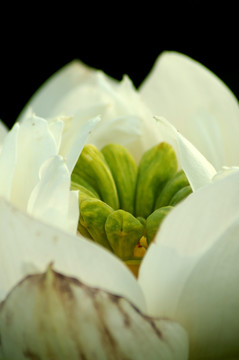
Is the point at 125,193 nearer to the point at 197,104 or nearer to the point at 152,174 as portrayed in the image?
the point at 152,174

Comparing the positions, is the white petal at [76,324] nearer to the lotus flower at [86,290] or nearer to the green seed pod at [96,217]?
the lotus flower at [86,290]

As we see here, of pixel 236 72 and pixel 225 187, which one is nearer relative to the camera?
pixel 225 187

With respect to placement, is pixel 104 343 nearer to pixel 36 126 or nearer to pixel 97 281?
pixel 97 281

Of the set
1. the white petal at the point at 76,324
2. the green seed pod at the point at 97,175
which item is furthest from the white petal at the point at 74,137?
the white petal at the point at 76,324

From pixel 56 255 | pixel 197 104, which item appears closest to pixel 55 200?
pixel 56 255

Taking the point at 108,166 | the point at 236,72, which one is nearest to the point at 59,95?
the point at 108,166

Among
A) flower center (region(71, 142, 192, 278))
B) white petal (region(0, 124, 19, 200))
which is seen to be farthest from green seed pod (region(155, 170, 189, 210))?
white petal (region(0, 124, 19, 200))

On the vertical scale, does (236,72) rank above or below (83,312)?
below
